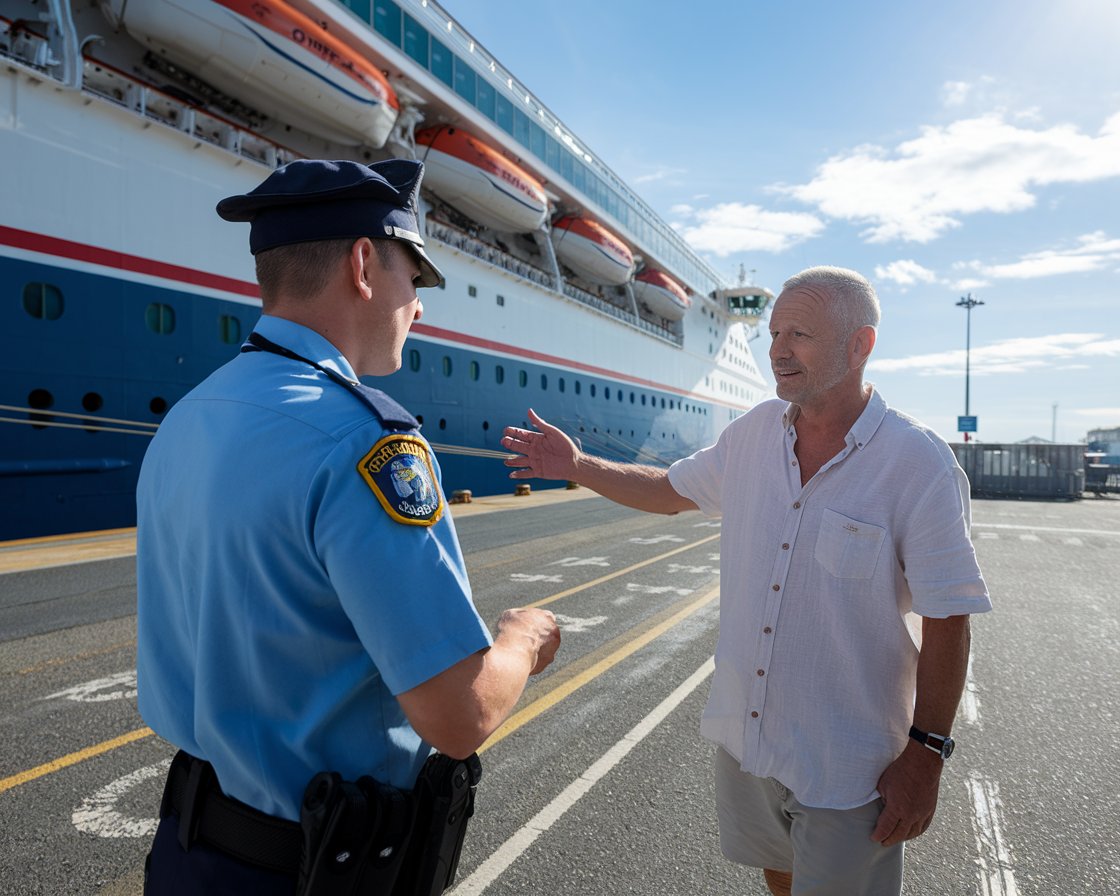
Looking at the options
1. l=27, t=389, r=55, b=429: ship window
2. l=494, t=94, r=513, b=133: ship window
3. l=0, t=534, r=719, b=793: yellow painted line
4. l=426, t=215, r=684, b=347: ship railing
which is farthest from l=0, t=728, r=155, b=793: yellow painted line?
l=494, t=94, r=513, b=133: ship window

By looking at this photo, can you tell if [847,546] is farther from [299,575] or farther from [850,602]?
[299,575]

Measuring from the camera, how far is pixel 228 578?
1.15 metres

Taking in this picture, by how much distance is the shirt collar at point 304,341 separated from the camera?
1.30 metres

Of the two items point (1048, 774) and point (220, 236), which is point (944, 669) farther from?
point (220, 236)

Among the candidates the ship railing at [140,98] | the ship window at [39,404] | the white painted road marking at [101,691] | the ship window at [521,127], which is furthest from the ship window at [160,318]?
the ship window at [521,127]

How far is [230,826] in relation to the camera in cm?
126

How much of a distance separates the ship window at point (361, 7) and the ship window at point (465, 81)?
324cm

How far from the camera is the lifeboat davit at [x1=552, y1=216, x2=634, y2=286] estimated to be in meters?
24.4

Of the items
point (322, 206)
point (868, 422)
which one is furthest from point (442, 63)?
point (322, 206)

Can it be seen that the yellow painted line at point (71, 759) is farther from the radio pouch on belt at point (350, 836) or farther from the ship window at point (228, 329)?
the ship window at point (228, 329)

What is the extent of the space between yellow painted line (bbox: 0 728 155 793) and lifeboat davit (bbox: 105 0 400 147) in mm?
12155

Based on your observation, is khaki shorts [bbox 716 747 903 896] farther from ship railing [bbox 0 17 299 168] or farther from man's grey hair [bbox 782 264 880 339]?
ship railing [bbox 0 17 299 168]

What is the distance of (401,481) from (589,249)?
24550 mm

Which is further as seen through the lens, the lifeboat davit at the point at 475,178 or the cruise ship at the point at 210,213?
the lifeboat davit at the point at 475,178
